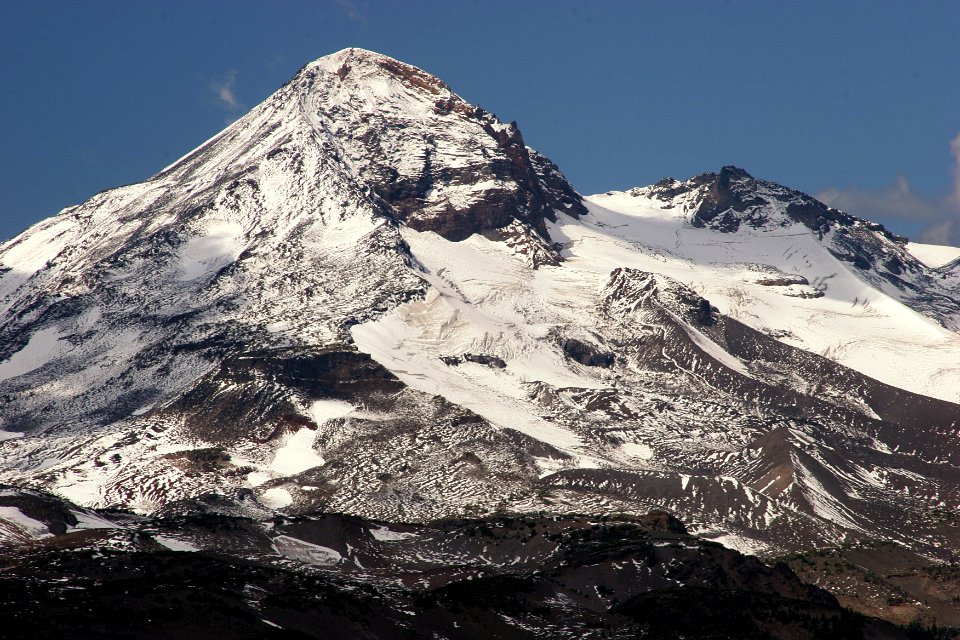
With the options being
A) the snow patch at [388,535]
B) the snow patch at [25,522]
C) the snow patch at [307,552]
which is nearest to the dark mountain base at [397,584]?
the snow patch at [307,552]

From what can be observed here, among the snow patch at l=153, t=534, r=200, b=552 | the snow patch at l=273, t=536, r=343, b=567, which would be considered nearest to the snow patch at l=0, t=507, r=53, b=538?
the snow patch at l=153, t=534, r=200, b=552

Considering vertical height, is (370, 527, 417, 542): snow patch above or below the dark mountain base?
A: above

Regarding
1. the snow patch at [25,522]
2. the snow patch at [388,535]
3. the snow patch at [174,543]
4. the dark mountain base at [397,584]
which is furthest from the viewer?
the snow patch at [388,535]

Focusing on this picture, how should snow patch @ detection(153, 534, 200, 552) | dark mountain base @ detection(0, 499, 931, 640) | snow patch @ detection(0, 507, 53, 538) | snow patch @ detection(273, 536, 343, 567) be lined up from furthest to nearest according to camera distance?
snow patch @ detection(273, 536, 343, 567) < snow patch @ detection(153, 534, 200, 552) < snow patch @ detection(0, 507, 53, 538) < dark mountain base @ detection(0, 499, 931, 640)

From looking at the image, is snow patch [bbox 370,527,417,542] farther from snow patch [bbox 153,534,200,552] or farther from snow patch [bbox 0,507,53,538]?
snow patch [bbox 0,507,53,538]

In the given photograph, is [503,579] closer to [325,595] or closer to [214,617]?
[325,595]

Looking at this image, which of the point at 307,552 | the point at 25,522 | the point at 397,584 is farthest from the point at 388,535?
the point at 25,522

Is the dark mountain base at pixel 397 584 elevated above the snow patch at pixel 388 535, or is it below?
below

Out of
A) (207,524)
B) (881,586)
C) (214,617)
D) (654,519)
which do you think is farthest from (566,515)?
(214,617)

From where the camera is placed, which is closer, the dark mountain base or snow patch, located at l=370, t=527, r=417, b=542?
the dark mountain base

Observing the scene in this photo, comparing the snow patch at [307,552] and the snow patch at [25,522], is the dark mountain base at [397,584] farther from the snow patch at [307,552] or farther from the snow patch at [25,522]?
the snow patch at [25,522]

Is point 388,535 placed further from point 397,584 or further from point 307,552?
point 397,584
